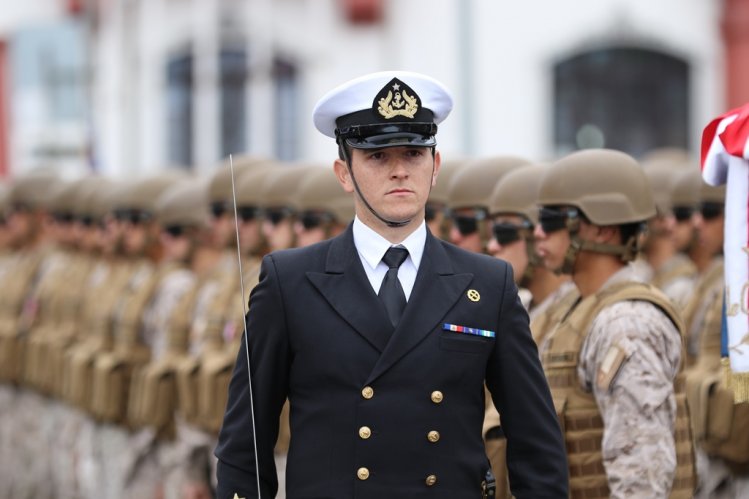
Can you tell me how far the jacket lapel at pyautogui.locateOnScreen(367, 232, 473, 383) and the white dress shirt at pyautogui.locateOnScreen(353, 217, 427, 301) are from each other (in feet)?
0.09

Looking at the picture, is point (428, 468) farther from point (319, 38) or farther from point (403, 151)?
point (319, 38)

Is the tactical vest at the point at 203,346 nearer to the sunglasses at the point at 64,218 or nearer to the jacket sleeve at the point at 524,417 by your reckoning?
the sunglasses at the point at 64,218

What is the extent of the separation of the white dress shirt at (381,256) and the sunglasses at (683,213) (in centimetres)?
458

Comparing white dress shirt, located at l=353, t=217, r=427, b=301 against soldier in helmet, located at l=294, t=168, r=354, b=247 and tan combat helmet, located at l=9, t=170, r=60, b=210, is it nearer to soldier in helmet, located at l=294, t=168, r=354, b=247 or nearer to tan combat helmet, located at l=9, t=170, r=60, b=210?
soldier in helmet, located at l=294, t=168, r=354, b=247

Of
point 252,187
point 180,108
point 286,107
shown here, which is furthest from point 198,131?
point 252,187

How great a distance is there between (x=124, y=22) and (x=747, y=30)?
8347mm

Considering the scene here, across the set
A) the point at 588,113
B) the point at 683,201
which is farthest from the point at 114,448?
the point at 588,113

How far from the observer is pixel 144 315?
30.8 feet

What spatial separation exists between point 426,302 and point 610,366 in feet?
3.83

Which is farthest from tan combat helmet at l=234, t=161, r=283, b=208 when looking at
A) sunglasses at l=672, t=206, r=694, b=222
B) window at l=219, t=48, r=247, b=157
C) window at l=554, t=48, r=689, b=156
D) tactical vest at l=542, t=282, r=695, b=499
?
window at l=219, t=48, r=247, b=157

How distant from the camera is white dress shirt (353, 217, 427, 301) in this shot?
13.9 feet

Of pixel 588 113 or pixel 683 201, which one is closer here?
pixel 683 201

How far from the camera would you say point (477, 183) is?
7215mm

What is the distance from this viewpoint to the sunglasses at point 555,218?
5.75m
